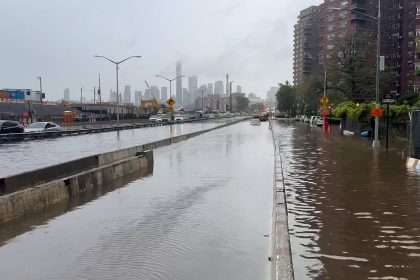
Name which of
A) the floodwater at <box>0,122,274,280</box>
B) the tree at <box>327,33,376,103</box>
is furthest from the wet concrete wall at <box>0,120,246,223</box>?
the tree at <box>327,33,376,103</box>

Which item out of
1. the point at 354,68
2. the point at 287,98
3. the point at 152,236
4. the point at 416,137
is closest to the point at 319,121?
the point at 354,68

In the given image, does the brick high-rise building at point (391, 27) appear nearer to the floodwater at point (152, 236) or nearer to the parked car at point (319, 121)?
the parked car at point (319, 121)

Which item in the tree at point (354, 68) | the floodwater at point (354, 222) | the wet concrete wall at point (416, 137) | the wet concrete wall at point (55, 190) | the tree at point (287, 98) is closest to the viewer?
the floodwater at point (354, 222)

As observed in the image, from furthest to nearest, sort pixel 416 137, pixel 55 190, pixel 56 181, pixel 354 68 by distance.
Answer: pixel 354 68 → pixel 416 137 → pixel 56 181 → pixel 55 190

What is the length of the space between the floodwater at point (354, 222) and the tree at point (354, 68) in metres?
49.0

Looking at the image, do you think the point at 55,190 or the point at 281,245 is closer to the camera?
the point at 281,245

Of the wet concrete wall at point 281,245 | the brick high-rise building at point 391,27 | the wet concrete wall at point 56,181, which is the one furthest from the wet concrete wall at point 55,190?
the brick high-rise building at point 391,27

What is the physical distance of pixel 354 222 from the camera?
9352mm

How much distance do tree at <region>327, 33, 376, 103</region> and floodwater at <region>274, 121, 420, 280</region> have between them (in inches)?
1931

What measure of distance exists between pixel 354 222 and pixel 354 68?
57715 mm

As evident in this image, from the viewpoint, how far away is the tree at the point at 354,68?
210 ft

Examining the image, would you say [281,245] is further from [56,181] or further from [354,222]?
[56,181]

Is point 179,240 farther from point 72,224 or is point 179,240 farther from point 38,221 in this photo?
point 38,221

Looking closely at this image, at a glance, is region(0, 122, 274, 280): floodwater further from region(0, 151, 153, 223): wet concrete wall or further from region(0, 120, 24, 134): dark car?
region(0, 120, 24, 134): dark car
